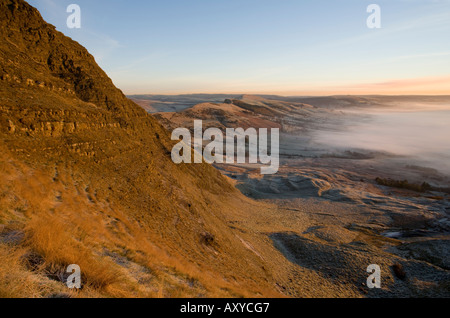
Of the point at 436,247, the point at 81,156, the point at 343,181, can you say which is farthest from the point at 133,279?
the point at 343,181

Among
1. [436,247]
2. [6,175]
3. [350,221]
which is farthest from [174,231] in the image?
[350,221]

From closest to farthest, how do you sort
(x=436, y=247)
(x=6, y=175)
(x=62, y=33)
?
(x=6, y=175), (x=62, y=33), (x=436, y=247)

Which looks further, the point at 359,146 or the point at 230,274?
the point at 359,146

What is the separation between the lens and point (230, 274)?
8086mm

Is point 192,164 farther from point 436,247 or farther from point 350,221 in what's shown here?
point 436,247

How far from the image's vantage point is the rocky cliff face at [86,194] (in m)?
4.45

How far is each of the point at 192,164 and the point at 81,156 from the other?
9.53m

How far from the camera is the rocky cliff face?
14.6 ft

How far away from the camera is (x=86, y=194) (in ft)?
25.3

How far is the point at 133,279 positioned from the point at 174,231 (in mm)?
4147
